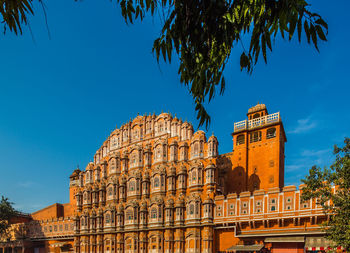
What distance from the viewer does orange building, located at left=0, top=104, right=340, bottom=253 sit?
33344 mm

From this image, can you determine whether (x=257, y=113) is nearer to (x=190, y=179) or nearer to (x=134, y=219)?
(x=190, y=179)

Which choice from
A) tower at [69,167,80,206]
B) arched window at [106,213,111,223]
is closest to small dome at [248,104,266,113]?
arched window at [106,213,111,223]

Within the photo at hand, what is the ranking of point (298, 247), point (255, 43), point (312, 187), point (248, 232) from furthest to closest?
point (248, 232) < point (298, 247) < point (312, 187) < point (255, 43)

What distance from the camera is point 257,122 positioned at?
42.2 metres

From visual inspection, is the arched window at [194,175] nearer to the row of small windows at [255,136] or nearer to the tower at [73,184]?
the row of small windows at [255,136]

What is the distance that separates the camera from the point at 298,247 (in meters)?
31.2

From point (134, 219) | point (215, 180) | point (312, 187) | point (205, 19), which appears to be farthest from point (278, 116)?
point (205, 19)

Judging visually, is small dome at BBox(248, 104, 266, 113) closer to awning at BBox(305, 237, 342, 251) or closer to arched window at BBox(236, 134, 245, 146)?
arched window at BBox(236, 134, 245, 146)

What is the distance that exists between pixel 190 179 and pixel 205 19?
1452 inches

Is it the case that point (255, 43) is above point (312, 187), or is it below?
above

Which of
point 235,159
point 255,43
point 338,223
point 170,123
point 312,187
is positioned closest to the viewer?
point 255,43

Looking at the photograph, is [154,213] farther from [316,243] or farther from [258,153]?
[316,243]

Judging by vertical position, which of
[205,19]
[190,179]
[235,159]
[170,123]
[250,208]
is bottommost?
Answer: [250,208]

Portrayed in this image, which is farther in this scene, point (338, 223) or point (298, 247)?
point (298, 247)
